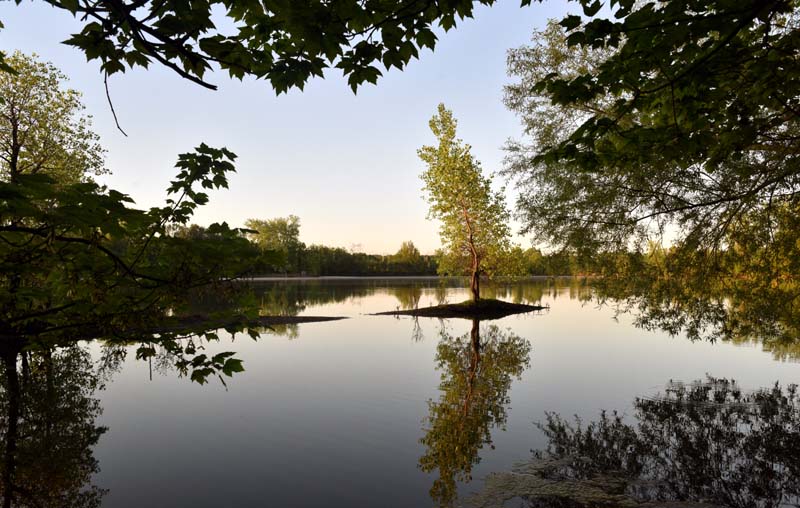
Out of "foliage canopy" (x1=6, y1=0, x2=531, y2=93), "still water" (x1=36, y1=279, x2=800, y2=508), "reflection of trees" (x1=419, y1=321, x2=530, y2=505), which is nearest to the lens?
"foliage canopy" (x1=6, y1=0, x2=531, y2=93)

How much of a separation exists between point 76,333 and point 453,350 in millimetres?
19472

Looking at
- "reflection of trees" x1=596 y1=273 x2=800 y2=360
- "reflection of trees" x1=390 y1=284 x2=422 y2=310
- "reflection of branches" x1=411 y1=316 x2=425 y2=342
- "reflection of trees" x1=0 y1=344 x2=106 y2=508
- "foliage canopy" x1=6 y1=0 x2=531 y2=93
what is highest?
"foliage canopy" x1=6 y1=0 x2=531 y2=93

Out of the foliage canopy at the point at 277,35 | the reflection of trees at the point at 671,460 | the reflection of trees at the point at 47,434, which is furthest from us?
the reflection of trees at the point at 47,434

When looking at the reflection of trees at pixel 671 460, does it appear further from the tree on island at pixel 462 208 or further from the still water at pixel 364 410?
the tree on island at pixel 462 208

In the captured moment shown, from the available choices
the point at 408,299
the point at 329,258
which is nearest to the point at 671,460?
the point at 408,299

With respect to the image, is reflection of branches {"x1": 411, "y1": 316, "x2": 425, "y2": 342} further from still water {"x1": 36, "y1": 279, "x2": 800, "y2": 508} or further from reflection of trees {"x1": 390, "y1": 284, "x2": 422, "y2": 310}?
reflection of trees {"x1": 390, "y1": 284, "x2": 422, "y2": 310}

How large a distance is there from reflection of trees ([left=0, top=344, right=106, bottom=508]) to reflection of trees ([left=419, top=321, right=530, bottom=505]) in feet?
22.1

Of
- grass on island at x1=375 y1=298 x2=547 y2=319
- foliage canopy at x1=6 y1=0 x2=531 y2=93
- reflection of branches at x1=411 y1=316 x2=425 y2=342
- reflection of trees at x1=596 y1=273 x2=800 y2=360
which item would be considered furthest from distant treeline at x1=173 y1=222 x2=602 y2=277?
foliage canopy at x1=6 y1=0 x2=531 y2=93

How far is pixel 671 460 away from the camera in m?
9.54

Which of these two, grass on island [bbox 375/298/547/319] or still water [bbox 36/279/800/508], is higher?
grass on island [bbox 375/298/547/319]

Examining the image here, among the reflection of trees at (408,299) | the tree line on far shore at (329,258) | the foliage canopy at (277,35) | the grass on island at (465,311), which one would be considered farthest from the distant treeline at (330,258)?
the foliage canopy at (277,35)

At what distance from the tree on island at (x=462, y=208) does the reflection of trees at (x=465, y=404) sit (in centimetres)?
1505

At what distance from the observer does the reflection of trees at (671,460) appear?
7988mm

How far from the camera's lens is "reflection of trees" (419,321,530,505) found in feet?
31.8
